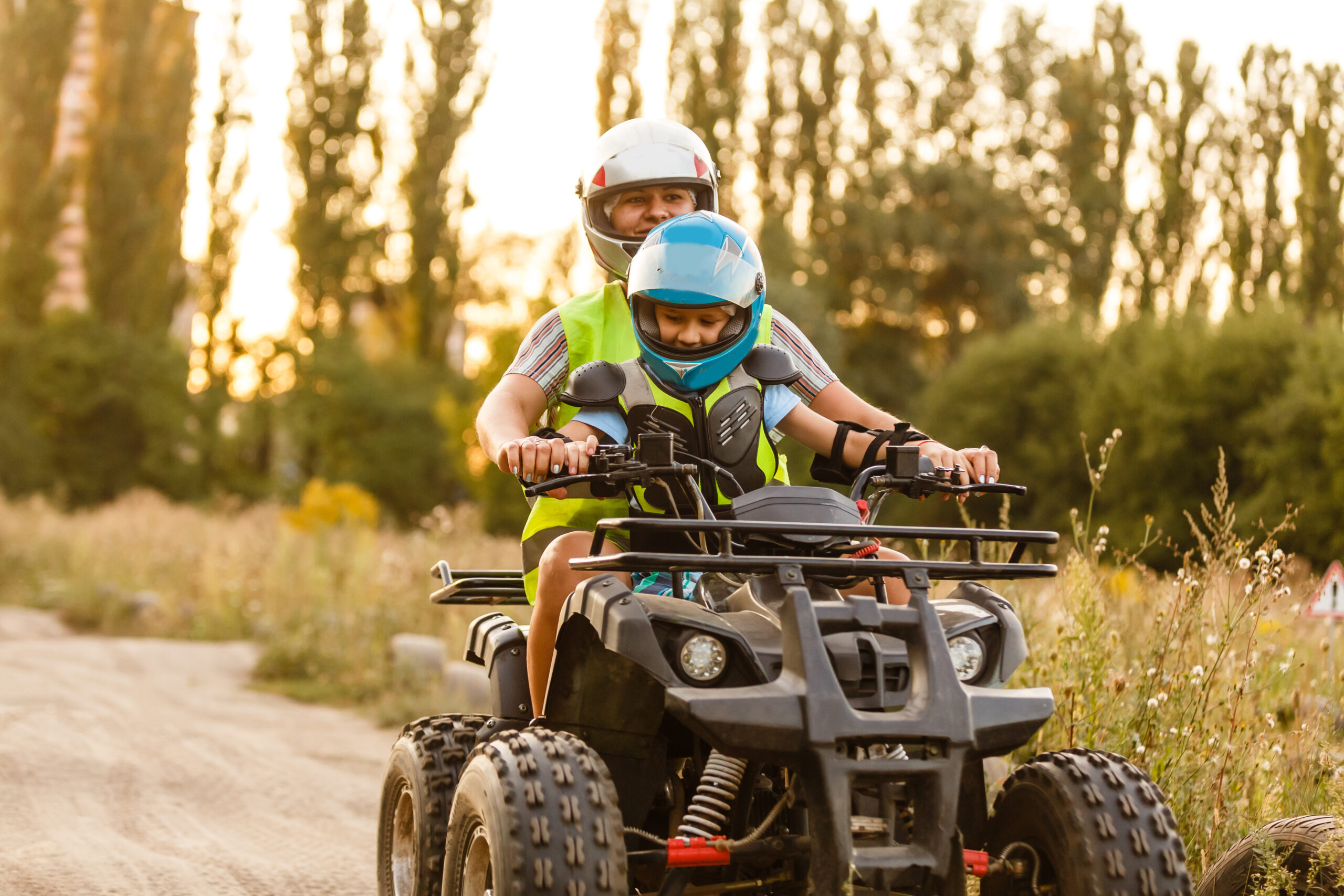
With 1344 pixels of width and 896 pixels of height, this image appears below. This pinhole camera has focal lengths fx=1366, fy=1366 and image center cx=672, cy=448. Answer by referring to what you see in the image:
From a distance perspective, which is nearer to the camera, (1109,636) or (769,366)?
(769,366)

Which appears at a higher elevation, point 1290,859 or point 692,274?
point 692,274

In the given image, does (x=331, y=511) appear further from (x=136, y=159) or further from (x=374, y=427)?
(x=136, y=159)

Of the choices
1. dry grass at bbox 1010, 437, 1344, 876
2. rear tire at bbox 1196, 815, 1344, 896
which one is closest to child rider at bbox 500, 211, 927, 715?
rear tire at bbox 1196, 815, 1344, 896

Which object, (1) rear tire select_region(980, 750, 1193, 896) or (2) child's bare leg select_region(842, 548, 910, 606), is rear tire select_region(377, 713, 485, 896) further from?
(1) rear tire select_region(980, 750, 1193, 896)

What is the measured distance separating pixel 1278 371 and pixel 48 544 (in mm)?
17905

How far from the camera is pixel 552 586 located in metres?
3.36

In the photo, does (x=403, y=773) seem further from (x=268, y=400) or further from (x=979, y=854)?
(x=268, y=400)

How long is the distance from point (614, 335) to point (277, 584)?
10.5m

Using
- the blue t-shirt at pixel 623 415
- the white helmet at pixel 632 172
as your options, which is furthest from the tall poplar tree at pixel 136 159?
the blue t-shirt at pixel 623 415

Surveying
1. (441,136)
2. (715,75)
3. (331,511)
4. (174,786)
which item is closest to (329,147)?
(441,136)

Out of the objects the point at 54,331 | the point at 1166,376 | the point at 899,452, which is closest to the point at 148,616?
the point at 899,452

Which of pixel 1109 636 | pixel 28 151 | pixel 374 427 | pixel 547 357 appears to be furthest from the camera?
pixel 374 427

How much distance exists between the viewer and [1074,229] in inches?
1470

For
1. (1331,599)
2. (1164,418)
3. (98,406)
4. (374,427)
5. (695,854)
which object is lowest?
(695,854)
